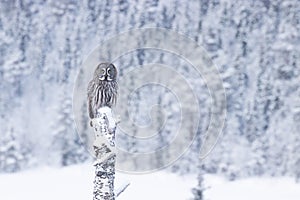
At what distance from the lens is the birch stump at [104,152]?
4.56 metres

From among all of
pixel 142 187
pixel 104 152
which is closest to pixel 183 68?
pixel 142 187

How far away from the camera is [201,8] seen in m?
40.5

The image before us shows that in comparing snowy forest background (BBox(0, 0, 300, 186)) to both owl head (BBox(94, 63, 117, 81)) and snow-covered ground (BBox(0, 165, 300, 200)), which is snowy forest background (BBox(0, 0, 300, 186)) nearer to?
snow-covered ground (BBox(0, 165, 300, 200))

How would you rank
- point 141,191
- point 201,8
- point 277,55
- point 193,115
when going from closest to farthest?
1. point 141,191
2. point 193,115
3. point 277,55
4. point 201,8

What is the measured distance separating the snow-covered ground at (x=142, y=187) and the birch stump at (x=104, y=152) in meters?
27.3

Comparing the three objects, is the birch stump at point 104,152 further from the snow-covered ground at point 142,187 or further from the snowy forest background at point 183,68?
the snowy forest background at point 183,68

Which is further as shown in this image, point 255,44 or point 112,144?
point 255,44

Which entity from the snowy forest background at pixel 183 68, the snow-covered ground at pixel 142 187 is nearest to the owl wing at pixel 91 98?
the snow-covered ground at pixel 142 187

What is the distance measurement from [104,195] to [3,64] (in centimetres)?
3590

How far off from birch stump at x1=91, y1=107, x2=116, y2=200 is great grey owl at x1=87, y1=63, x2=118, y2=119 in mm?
52

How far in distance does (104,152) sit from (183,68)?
3303cm

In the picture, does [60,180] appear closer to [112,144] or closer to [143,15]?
[143,15]

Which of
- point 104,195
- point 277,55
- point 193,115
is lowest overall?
point 104,195

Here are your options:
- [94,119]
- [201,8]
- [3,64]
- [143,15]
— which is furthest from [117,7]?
[94,119]
